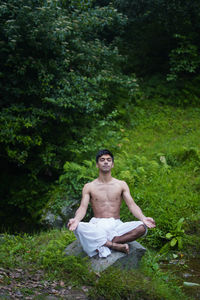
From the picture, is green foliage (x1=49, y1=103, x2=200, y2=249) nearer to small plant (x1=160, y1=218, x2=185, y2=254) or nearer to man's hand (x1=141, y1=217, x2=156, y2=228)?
small plant (x1=160, y1=218, x2=185, y2=254)

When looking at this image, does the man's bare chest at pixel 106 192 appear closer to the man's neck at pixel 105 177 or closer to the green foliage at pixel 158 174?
the man's neck at pixel 105 177

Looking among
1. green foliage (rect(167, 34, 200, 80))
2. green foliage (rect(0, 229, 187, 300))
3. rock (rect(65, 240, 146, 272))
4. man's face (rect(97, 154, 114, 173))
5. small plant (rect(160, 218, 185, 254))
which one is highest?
green foliage (rect(167, 34, 200, 80))

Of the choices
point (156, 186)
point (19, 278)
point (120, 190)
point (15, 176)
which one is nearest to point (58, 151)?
point (15, 176)

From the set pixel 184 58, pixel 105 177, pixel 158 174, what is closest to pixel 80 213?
pixel 105 177

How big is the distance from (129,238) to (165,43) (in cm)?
1138

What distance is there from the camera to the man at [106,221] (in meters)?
4.71

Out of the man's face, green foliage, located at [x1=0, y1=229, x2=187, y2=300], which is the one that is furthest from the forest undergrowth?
the man's face

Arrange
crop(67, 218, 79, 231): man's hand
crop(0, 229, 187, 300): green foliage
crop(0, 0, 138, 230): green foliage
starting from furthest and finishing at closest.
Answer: crop(0, 0, 138, 230): green foliage, crop(67, 218, 79, 231): man's hand, crop(0, 229, 187, 300): green foliage

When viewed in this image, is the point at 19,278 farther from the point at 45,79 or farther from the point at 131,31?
the point at 131,31

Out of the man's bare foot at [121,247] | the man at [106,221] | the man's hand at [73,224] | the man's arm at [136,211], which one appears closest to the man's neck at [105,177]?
the man at [106,221]

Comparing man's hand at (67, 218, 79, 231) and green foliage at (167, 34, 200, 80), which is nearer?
man's hand at (67, 218, 79, 231)

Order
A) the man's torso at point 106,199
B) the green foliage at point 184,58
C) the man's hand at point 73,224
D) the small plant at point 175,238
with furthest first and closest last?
the green foliage at point 184,58 < the small plant at point 175,238 < the man's torso at point 106,199 < the man's hand at point 73,224

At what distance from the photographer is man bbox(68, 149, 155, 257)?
15.4 feet

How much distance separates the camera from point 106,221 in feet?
16.3
